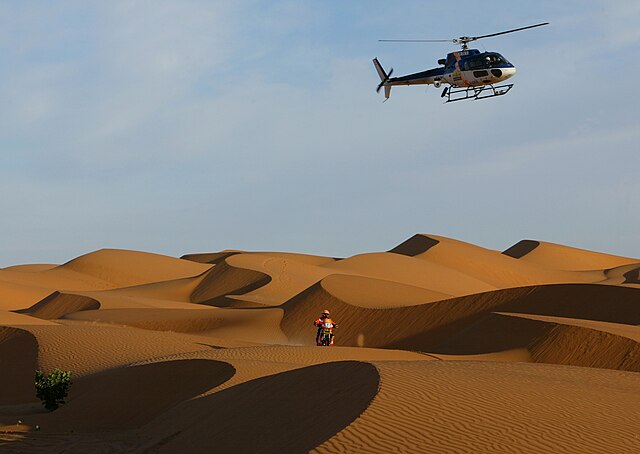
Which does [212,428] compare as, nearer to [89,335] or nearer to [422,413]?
[422,413]

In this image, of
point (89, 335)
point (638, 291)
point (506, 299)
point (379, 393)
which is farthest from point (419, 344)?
point (379, 393)

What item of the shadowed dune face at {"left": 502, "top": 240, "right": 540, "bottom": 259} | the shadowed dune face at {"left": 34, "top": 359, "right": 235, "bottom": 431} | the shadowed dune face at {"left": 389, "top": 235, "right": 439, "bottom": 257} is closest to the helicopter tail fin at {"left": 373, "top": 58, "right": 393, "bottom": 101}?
the shadowed dune face at {"left": 34, "top": 359, "right": 235, "bottom": 431}

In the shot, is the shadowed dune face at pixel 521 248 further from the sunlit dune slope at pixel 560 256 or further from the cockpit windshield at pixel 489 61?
the cockpit windshield at pixel 489 61

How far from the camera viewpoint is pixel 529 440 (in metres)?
11.3

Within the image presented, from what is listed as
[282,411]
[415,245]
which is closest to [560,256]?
[415,245]

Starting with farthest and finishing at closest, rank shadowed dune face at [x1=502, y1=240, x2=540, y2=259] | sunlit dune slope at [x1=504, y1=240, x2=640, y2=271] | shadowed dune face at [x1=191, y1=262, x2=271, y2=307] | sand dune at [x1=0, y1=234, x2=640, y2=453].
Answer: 1. shadowed dune face at [x1=502, y1=240, x2=540, y2=259]
2. sunlit dune slope at [x1=504, y1=240, x2=640, y2=271]
3. shadowed dune face at [x1=191, y1=262, x2=271, y2=307]
4. sand dune at [x1=0, y1=234, x2=640, y2=453]

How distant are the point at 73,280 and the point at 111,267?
Answer: 4.69 m

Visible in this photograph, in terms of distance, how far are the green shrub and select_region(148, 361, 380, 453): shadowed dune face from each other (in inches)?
161

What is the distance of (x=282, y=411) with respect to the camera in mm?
13938

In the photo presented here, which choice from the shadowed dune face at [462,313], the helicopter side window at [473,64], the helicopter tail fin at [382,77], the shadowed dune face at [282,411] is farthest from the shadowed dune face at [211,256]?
the shadowed dune face at [282,411]

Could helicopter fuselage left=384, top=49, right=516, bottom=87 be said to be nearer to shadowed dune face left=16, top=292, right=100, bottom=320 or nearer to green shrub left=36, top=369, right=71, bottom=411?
shadowed dune face left=16, top=292, right=100, bottom=320

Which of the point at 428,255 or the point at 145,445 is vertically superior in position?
the point at 428,255

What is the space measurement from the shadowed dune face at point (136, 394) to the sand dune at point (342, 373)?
0.16 ft

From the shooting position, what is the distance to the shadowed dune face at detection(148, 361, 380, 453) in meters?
12.5
